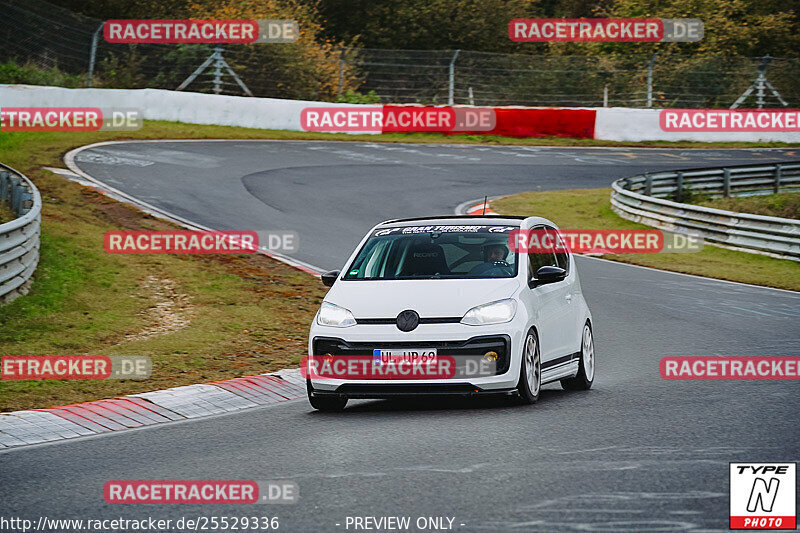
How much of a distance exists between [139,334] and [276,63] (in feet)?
96.9

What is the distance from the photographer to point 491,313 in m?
9.72

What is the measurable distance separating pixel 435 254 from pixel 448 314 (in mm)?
1178

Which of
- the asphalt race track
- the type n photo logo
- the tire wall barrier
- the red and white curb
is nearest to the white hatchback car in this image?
the asphalt race track

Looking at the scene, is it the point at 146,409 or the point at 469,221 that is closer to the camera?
the point at 146,409

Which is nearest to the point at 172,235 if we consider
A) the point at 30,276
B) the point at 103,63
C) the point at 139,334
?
the point at 30,276

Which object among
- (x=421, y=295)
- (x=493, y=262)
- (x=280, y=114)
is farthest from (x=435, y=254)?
(x=280, y=114)

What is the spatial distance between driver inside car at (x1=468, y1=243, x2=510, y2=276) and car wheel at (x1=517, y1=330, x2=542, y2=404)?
680mm

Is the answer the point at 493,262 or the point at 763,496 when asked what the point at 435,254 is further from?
the point at 763,496

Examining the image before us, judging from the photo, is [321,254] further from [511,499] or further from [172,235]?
[511,499]

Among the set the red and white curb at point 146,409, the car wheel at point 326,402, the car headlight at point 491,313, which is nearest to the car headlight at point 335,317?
the car wheel at point 326,402

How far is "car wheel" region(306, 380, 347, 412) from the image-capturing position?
391 inches

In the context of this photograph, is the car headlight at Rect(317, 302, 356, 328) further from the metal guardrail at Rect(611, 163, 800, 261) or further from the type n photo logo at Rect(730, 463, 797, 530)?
the metal guardrail at Rect(611, 163, 800, 261)

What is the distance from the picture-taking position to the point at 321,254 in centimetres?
2052

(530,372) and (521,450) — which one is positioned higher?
(521,450)
